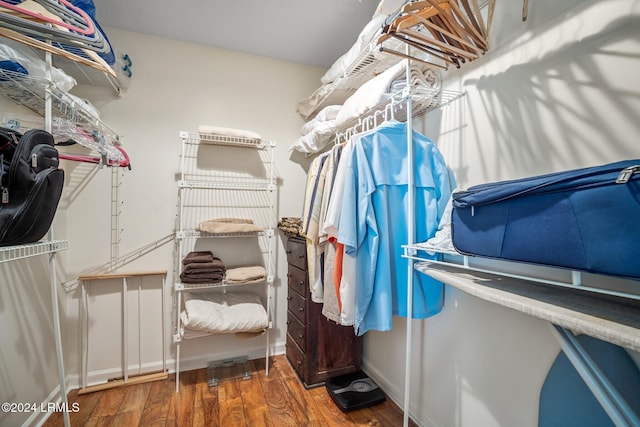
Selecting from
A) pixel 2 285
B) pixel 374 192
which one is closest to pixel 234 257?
pixel 2 285

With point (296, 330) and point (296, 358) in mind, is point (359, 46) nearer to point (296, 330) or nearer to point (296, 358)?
point (296, 330)

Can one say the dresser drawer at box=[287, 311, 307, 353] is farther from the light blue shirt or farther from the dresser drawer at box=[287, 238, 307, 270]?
the light blue shirt

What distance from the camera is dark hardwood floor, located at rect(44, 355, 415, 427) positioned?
157 cm

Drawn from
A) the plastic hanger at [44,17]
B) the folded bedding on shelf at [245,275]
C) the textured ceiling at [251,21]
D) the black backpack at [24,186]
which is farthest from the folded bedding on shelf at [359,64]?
the folded bedding on shelf at [245,275]

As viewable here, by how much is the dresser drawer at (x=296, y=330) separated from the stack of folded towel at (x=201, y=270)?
652 millimetres

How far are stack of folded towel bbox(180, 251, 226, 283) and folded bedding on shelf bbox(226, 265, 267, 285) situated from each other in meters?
0.07

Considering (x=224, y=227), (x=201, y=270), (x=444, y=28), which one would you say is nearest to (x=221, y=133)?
(x=224, y=227)

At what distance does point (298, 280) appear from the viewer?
2039 millimetres

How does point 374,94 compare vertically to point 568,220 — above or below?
above

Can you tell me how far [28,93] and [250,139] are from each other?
1160 mm

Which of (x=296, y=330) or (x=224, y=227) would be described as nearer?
(x=224, y=227)

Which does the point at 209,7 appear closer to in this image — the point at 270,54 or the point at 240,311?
the point at 270,54

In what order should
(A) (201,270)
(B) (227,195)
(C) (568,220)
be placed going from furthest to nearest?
1. (B) (227,195)
2. (A) (201,270)
3. (C) (568,220)

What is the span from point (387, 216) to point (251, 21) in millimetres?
1746
